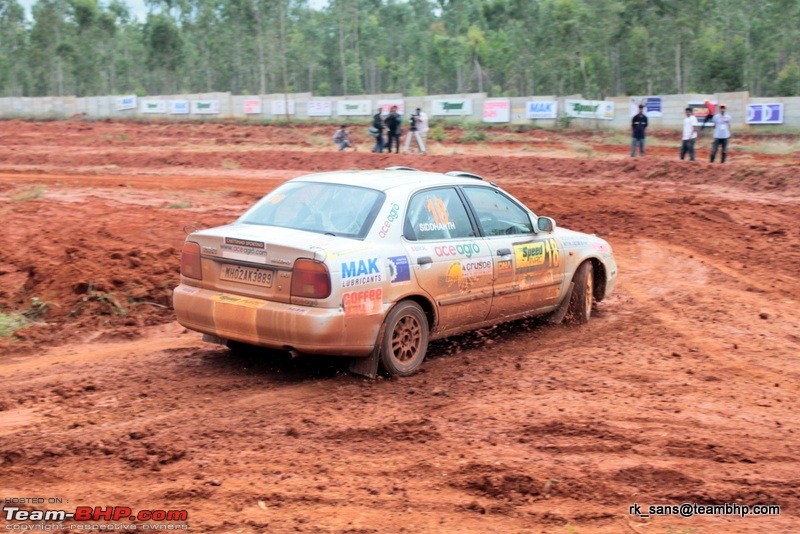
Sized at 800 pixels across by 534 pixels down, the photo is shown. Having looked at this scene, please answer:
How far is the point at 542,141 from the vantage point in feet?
120

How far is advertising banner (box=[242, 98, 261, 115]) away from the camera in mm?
52059

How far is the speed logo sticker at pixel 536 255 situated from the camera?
7812mm

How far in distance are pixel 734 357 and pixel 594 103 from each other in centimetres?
3580

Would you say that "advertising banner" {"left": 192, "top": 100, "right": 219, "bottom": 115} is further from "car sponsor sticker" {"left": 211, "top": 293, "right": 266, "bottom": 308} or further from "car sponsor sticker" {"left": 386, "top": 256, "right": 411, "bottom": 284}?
"car sponsor sticker" {"left": 386, "top": 256, "right": 411, "bottom": 284}

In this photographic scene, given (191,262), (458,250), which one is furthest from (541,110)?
(191,262)

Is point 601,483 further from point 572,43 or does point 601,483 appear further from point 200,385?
point 572,43

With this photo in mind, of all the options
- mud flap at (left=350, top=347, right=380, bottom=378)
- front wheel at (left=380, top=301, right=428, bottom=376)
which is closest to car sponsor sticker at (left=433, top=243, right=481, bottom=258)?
front wheel at (left=380, top=301, right=428, bottom=376)

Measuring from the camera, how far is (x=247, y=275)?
21.3ft

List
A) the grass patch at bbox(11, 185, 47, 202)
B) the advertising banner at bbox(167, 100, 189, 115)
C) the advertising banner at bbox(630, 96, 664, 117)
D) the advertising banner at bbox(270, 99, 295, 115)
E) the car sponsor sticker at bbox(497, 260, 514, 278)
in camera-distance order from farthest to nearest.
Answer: the advertising banner at bbox(167, 100, 189, 115)
the advertising banner at bbox(270, 99, 295, 115)
the advertising banner at bbox(630, 96, 664, 117)
the grass patch at bbox(11, 185, 47, 202)
the car sponsor sticker at bbox(497, 260, 514, 278)

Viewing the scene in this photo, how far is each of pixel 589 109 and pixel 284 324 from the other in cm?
3786

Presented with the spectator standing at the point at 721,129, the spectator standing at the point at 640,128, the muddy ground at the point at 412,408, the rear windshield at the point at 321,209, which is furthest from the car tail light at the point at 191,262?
the spectator standing at the point at 640,128

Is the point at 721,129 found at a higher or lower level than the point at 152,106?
lower

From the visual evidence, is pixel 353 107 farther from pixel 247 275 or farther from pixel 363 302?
pixel 363 302

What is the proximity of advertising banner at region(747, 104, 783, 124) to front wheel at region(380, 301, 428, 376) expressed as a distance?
33.9 meters
